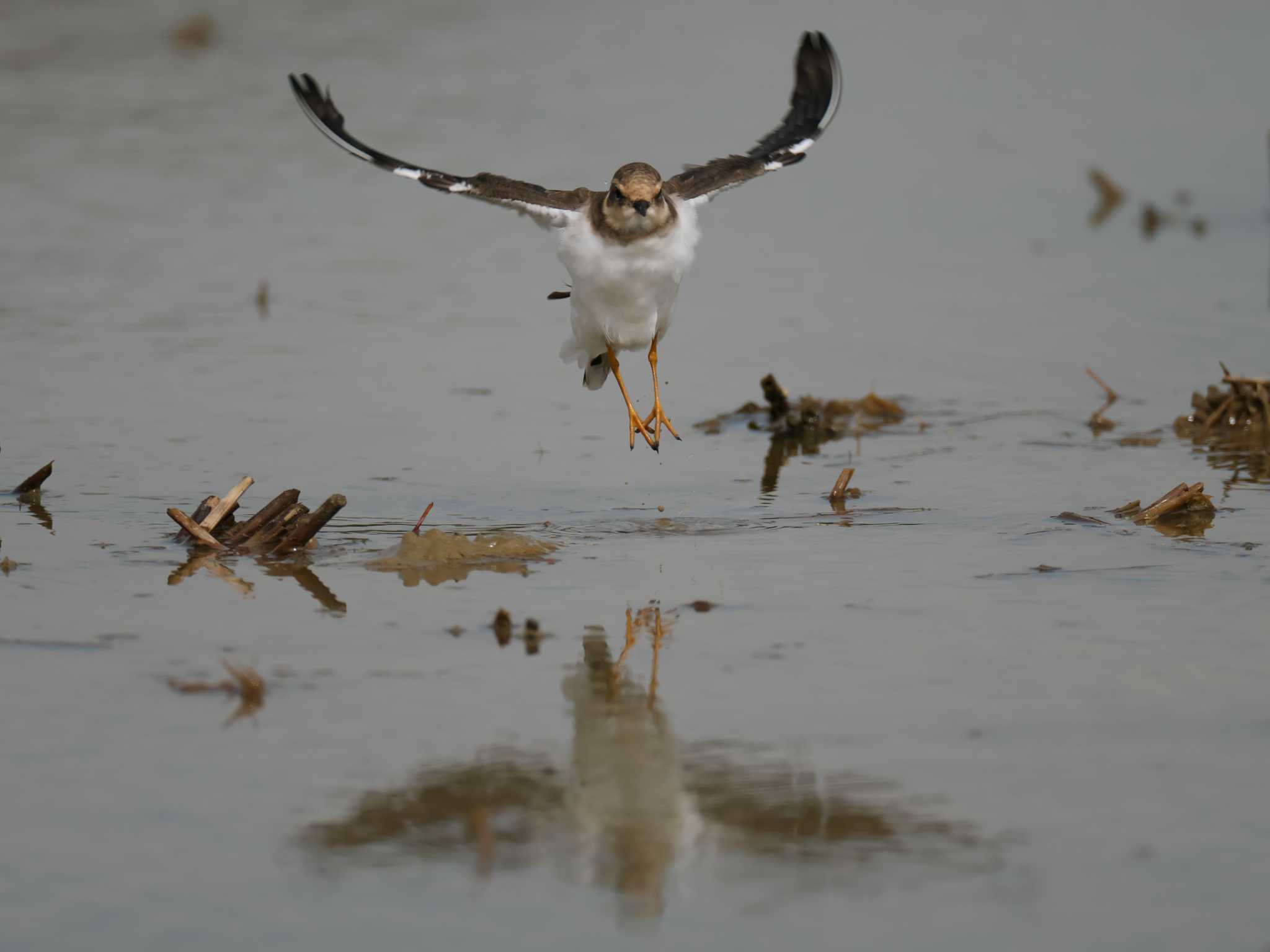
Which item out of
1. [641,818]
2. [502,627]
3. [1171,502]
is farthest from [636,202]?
[641,818]

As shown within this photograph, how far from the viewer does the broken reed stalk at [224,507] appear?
796 centimetres

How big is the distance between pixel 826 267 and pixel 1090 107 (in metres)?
7.45

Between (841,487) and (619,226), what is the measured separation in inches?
68.5

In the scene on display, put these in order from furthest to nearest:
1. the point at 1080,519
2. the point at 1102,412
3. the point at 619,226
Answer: the point at 1102,412
the point at 619,226
the point at 1080,519

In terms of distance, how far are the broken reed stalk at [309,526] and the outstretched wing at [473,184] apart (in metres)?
1.88

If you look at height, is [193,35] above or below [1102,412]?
above

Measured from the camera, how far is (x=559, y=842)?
5102 mm

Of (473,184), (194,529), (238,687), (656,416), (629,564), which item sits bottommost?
(238,687)

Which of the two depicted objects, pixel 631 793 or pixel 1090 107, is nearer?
pixel 631 793

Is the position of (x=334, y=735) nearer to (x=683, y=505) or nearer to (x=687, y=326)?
(x=683, y=505)

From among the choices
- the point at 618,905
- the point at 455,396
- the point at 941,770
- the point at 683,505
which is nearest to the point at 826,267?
the point at 455,396

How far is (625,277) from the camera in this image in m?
8.87

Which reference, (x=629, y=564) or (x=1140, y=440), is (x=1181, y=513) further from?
(x=629, y=564)

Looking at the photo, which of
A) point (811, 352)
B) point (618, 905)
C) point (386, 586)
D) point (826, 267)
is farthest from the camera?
point (826, 267)
